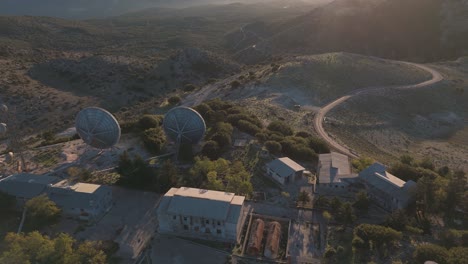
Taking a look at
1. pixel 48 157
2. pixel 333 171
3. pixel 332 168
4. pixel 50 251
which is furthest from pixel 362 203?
pixel 48 157

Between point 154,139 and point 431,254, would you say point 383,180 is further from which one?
point 154,139

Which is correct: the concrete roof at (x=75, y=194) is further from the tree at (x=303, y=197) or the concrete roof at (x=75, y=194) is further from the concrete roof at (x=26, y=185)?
the tree at (x=303, y=197)

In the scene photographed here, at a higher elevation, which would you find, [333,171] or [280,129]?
[333,171]

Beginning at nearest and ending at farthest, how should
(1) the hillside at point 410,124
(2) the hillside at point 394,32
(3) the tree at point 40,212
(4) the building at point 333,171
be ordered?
(3) the tree at point 40,212 < (4) the building at point 333,171 < (1) the hillside at point 410,124 < (2) the hillside at point 394,32

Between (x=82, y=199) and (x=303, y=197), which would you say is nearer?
(x=82, y=199)

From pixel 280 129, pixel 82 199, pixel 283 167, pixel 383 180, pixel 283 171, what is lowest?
pixel 280 129

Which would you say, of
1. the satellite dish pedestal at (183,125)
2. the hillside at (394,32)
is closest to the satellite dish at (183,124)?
the satellite dish pedestal at (183,125)
